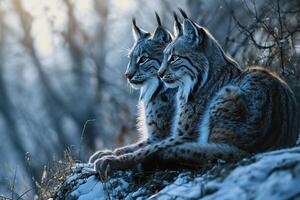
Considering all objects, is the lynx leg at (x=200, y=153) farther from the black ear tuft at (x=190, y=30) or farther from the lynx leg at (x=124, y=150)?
the black ear tuft at (x=190, y=30)

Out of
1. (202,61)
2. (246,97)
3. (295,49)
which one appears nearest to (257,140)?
(246,97)

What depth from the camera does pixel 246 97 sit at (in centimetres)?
782

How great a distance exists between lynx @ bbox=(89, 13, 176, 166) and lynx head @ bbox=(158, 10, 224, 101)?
49 centimetres

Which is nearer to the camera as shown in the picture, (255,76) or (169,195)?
(169,195)

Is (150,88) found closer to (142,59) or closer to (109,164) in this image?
(142,59)

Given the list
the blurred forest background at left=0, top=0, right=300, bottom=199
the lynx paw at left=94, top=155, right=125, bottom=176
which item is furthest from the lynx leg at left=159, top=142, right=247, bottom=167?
the blurred forest background at left=0, top=0, right=300, bottom=199

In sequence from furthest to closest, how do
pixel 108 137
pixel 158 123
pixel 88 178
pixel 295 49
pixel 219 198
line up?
1. pixel 108 137
2. pixel 295 49
3. pixel 158 123
4. pixel 88 178
5. pixel 219 198

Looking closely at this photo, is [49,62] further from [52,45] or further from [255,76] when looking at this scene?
[255,76]

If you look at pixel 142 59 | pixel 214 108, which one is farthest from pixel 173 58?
pixel 142 59

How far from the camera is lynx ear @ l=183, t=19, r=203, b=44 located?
839cm

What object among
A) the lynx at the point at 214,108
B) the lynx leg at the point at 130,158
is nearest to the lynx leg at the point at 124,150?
the lynx at the point at 214,108

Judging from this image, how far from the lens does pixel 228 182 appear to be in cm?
607

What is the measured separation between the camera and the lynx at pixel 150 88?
8.81 m

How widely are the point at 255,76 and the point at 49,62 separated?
87.0 ft
